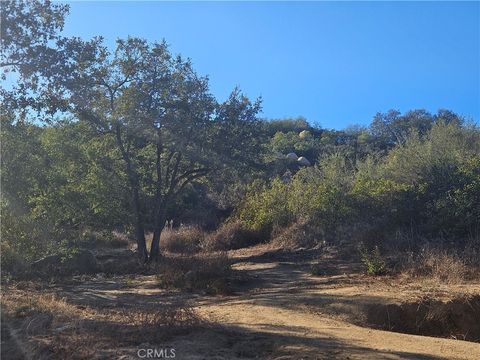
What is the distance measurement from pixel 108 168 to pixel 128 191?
1348 millimetres

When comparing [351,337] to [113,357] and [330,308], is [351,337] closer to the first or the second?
[330,308]

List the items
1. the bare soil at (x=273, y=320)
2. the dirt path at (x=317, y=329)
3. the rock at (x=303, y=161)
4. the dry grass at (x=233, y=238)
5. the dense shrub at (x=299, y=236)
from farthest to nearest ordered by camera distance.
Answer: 1. the rock at (x=303, y=161)
2. the dry grass at (x=233, y=238)
3. the dense shrub at (x=299, y=236)
4. the bare soil at (x=273, y=320)
5. the dirt path at (x=317, y=329)

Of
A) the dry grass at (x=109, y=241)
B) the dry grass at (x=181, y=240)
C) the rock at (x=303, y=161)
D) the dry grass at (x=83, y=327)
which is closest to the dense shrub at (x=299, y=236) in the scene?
the dry grass at (x=181, y=240)

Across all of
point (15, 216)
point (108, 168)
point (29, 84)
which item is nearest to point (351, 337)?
point (15, 216)

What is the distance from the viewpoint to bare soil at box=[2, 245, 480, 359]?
6773 mm

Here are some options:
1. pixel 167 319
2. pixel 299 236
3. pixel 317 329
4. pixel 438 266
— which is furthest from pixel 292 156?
pixel 167 319

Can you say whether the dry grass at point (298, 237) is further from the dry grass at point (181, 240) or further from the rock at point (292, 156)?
the rock at point (292, 156)

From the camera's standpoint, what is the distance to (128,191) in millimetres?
21922

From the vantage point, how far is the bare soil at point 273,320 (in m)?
6.77

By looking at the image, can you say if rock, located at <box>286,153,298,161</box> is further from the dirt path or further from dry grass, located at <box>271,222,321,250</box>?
the dirt path

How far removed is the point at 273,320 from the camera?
903cm

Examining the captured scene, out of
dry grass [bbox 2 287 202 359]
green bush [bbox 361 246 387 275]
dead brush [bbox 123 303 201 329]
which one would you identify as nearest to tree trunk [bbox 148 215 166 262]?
green bush [bbox 361 246 387 275]

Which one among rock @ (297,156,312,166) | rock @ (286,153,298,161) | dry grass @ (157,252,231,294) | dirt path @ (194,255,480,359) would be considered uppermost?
rock @ (286,153,298,161)

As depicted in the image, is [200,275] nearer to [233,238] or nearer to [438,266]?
[438,266]
